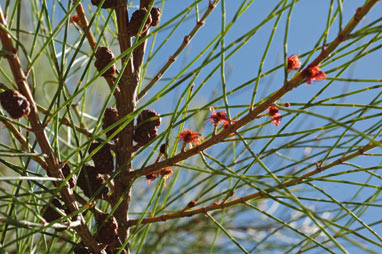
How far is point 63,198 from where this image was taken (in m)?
0.61

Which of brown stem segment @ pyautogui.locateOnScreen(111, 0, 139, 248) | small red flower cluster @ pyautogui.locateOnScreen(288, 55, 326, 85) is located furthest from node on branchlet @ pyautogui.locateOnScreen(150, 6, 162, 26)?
small red flower cluster @ pyautogui.locateOnScreen(288, 55, 326, 85)

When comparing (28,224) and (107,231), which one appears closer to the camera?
(28,224)

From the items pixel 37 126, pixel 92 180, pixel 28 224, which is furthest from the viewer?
pixel 92 180

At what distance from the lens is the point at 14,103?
0.54 meters

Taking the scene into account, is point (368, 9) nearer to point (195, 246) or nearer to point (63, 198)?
Result: point (63, 198)

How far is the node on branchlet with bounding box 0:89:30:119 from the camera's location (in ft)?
1.78

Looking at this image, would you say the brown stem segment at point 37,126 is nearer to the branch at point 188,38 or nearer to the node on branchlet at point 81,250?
the node on branchlet at point 81,250

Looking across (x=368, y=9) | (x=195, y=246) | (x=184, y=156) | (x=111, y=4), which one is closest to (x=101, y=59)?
(x=111, y=4)

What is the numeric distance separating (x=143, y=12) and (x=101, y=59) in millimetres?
87

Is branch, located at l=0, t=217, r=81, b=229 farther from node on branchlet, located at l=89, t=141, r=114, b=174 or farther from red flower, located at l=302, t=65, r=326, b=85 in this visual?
red flower, located at l=302, t=65, r=326, b=85

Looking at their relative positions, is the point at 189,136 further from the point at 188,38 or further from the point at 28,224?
the point at 28,224

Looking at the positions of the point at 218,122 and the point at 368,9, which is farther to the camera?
the point at 218,122

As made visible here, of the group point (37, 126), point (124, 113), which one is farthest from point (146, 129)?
point (37, 126)

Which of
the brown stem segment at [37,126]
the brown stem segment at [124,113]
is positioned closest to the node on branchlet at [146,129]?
the brown stem segment at [124,113]
